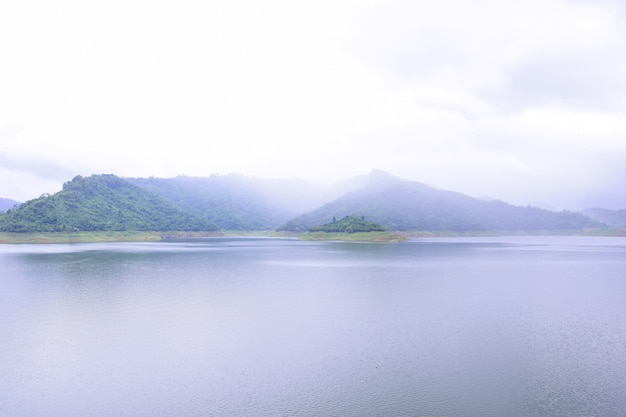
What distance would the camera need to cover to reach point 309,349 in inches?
777

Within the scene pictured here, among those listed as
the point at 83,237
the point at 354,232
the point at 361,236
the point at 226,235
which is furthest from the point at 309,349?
the point at 226,235

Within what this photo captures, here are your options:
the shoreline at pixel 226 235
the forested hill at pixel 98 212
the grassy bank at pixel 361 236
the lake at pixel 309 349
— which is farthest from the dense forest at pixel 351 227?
the lake at pixel 309 349

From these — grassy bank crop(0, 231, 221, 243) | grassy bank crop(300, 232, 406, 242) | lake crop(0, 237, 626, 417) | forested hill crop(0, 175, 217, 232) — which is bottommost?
lake crop(0, 237, 626, 417)

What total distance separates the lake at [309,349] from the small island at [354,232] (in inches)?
3680

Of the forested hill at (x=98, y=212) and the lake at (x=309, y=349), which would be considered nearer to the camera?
the lake at (x=309, y=349)

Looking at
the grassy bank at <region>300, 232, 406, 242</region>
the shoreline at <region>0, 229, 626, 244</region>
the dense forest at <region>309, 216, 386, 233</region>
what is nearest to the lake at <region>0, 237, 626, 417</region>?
the shoreline at <region>0, 229, 626, 244</region>

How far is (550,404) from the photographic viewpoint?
13.8m

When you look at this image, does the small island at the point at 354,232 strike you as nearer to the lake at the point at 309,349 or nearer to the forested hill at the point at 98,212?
the forested hill at the point at 98,212

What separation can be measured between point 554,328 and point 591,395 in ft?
33.4

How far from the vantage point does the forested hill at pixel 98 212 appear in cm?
11419

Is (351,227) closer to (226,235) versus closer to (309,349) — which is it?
(226,235)

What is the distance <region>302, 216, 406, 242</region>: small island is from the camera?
13295 cm

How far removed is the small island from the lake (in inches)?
3680

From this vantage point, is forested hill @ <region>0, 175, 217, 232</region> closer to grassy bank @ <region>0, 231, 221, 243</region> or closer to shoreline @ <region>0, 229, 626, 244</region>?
grassy bank @ <region>0, 231, 221, 243</region>
